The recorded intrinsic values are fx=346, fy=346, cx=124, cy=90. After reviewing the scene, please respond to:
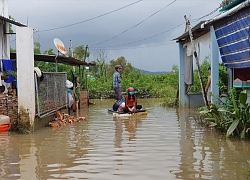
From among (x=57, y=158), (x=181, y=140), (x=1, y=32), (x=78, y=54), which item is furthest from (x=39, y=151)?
(x=78, y=54)

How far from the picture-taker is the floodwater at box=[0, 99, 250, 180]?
547 centimetres

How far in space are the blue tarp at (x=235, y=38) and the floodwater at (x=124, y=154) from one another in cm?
201

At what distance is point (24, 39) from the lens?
31.4 ft

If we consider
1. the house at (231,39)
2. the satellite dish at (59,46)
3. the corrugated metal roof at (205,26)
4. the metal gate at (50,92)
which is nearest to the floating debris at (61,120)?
the metal gate at (50,92)

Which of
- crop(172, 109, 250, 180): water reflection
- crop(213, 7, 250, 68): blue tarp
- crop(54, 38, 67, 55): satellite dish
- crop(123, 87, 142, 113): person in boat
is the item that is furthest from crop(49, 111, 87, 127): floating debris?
crop(213, 7, 250, 68): blue tarp

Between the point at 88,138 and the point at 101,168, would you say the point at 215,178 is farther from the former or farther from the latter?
the point at 88,138

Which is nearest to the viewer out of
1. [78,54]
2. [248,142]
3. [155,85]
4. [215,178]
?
[215,178]

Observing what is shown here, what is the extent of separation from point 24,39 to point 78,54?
123ft

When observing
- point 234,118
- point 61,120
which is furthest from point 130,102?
point 234,118

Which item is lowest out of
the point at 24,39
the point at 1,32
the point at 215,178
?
the point at 215,178

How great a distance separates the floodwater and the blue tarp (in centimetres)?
201

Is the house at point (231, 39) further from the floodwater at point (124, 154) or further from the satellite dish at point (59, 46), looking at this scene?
the satellite dish at point (59, 46)

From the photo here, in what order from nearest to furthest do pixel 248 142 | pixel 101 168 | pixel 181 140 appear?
pixel 101 168, pixel 248 142, pixel 181 140

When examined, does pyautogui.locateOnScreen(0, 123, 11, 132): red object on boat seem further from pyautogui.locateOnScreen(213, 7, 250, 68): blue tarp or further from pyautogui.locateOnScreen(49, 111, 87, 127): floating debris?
pyautogui.locateOnScreen(213, 7, 250, 68): blue tarp
